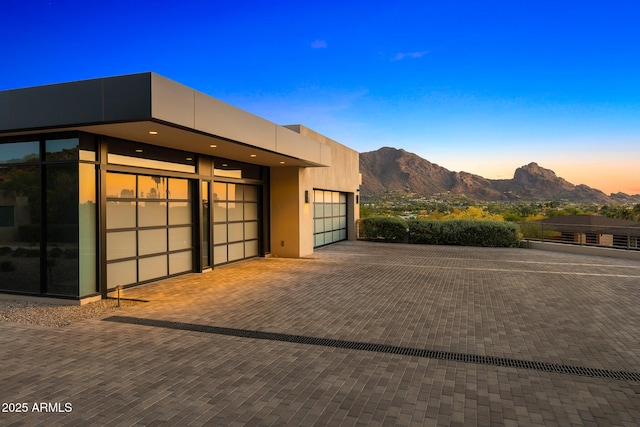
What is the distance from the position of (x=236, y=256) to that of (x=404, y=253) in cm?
697

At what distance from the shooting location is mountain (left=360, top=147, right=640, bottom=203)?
3105 inches

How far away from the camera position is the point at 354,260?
1362cm

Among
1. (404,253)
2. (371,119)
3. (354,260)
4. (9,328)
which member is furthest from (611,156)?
(9,328)

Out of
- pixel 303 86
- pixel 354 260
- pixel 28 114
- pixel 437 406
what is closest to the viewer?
pixel 437 406

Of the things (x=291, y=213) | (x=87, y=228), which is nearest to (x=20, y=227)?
(x=87, y=228)

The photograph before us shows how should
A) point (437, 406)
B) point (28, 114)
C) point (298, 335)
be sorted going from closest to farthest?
1. point (437, 406)
2. point (298, 335)
3. point (28, 114)

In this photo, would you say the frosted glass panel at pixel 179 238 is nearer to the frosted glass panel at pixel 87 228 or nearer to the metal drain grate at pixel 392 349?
the frosted glass panel at pixel 87 228

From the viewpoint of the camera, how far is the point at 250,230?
44.3 feet

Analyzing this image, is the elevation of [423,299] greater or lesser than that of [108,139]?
lesser

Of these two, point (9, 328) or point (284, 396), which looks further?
point (9, 328)

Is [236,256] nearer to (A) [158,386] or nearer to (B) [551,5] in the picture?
(A) [158,386]

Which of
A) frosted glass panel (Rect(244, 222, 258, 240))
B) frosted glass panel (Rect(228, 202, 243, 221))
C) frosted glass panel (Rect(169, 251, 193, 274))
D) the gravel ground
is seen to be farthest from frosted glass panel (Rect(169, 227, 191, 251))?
frosted glass panel (Rect(244, 222, 258, 240))

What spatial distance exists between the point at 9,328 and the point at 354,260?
9.79 m

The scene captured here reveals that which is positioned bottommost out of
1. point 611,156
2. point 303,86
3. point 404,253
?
point 404,253
